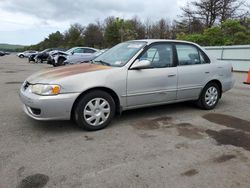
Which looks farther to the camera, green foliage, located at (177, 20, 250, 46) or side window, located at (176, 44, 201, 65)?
green foliage, located at (177, 20, 250, 46)

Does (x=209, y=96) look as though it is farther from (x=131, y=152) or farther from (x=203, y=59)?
(x=131, y=152)

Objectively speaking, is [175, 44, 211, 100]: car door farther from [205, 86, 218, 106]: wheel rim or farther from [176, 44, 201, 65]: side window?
[205, 86, 218, 106]: wheel rim

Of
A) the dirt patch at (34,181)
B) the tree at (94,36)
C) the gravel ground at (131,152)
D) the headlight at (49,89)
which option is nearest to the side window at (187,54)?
the gravel ground at (131,152)

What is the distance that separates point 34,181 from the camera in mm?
2783

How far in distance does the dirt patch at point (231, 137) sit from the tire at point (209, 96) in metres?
1.34

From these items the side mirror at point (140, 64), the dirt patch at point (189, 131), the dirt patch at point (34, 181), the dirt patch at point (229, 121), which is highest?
the side mirror at point (140, 64)

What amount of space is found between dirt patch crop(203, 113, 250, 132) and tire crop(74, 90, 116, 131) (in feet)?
6.83

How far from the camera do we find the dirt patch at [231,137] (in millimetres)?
3879

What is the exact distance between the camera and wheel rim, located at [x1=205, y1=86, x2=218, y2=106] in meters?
5.76

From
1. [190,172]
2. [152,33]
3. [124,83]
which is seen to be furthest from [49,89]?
[152,33]

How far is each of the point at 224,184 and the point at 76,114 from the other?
94.7 inches

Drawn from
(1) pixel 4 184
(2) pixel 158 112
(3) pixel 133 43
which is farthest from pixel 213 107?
(1) pixel 4 184

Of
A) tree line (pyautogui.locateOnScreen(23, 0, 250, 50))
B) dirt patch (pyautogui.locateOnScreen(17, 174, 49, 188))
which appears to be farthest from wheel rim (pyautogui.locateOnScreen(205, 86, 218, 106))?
tree line (pyautogui.locateOnScreen(23, 0, 250, 50))

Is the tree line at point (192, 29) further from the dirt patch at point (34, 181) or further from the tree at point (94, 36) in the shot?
the dirt patch at point (34, 181)
